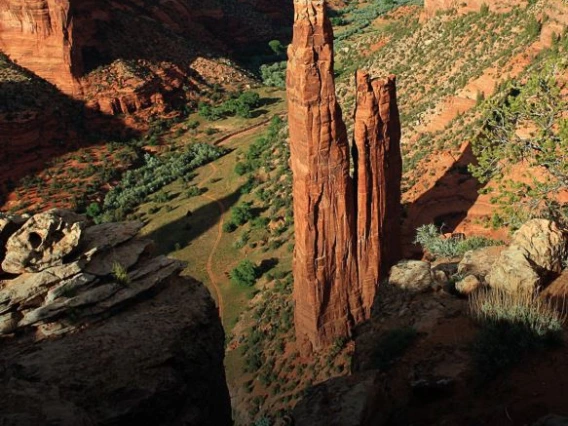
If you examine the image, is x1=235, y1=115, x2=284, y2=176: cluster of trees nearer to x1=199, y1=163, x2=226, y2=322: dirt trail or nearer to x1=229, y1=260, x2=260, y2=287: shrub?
x1=199, y1=163, x2=226, y2=322: dirt trail

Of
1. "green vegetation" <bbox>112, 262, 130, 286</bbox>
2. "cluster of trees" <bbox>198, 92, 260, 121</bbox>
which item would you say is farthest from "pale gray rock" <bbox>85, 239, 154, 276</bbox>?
"cluster of trees" <bbox>198, 92, 260, 121</bbox>

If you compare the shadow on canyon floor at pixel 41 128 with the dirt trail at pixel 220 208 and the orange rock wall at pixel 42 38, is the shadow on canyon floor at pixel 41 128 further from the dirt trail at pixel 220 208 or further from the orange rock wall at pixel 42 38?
the dirt trail at pixel 220 208

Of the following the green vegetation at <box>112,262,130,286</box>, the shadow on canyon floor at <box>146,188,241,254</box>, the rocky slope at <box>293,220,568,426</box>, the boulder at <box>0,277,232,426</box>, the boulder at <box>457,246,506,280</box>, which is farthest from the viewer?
the shadow on canyon floor at <box>146,188,241,254</box>

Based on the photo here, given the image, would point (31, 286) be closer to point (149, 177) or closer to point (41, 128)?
point (149, 177)

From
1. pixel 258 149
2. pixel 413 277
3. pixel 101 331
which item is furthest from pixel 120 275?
pixel 258 149

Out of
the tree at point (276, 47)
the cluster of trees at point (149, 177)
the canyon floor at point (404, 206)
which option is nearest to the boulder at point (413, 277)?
the canyon floor at point (404, 206)

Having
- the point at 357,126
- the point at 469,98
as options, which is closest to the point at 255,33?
the point at 469,98
